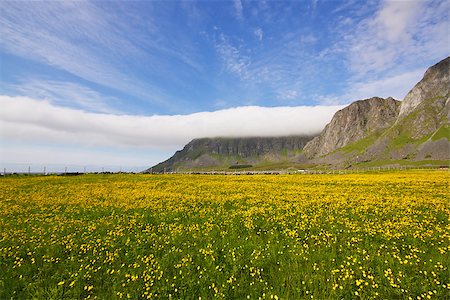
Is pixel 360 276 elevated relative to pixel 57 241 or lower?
lower

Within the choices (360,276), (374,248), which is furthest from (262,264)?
(374,248)

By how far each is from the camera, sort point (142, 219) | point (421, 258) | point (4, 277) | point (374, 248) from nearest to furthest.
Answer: point (4, 277) < point (421, 258) < point (374, 248) < point (142, 219)

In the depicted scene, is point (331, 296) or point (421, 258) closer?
point (331, 296)

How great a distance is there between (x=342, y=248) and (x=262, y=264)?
422 cm

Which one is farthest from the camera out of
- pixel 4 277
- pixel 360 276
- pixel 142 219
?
pixel 142 219

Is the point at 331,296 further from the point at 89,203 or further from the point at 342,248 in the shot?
the point at 89,203

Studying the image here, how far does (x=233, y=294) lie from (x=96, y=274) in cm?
551

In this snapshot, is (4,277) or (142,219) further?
(142,219)

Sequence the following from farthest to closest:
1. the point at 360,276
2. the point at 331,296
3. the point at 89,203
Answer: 1. the point at 89,203
2. the point at 360,276
3. the point at 331,296

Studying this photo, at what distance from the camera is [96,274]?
970 cm

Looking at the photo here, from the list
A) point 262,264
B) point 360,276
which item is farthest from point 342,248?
point 262,264

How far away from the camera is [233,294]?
27.1 ft

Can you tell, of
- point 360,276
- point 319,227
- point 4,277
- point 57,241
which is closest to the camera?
point 360,276

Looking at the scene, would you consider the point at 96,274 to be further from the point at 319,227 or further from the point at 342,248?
the point at 319,227
